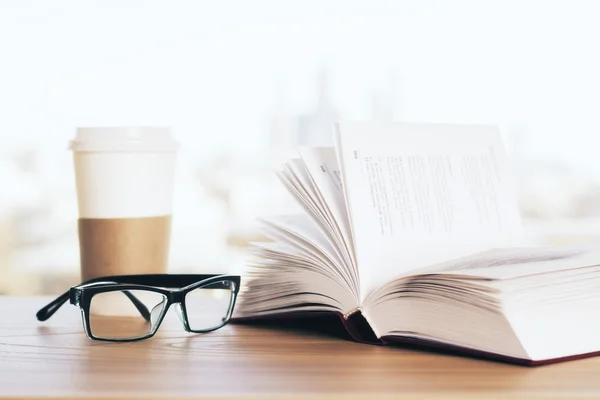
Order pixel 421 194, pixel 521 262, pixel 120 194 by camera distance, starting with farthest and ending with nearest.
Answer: pixel 120 194 < pixel 421 194 < pixel 521 262

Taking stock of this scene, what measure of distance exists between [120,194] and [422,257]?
430 millimetres

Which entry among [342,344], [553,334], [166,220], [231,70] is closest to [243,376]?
[342,344]

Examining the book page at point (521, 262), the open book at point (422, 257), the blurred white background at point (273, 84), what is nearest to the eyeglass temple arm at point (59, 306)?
the open book at point (422, 257)

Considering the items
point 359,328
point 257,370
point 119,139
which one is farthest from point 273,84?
point 257,370

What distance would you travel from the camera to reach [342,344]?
2.83 ft

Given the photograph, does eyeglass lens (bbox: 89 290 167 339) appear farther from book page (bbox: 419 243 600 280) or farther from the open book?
book page (bbox: 419 243 600 280)

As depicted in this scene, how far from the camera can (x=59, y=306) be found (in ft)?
3.35

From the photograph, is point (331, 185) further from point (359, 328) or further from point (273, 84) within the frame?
point (273, 84)

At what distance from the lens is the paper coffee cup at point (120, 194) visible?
3.53 feet

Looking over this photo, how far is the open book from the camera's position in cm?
77

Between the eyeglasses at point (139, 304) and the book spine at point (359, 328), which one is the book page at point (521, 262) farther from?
the eyeglasses at point (139, 304)

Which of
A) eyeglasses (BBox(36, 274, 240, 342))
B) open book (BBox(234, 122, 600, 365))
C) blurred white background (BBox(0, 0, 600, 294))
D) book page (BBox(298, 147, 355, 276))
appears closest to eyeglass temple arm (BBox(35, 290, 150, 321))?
eyeglasses (BBox(36, 274, 240, 342))

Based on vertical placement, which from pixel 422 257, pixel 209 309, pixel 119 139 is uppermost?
pixel 119 139

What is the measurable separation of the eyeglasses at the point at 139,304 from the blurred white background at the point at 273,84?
1.79 meters
